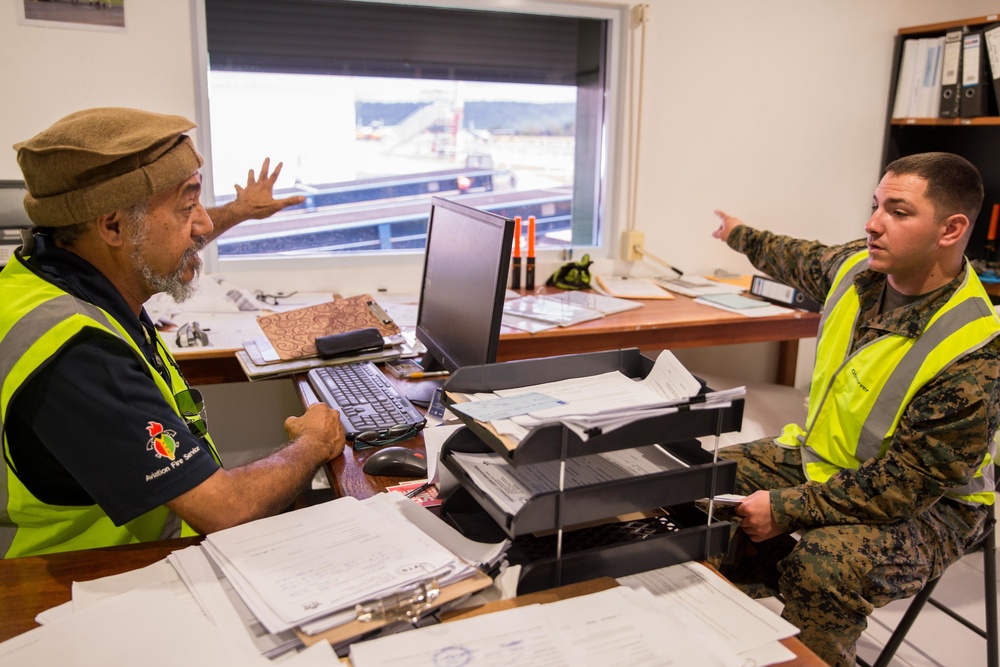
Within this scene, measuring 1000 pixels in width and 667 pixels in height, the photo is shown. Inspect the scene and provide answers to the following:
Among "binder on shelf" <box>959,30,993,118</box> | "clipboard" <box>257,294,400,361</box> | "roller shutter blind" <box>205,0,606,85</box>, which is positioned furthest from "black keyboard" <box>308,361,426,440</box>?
"binder on shelf" <box>959,30,993,118</box>

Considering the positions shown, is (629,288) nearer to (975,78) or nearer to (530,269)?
(530,269)

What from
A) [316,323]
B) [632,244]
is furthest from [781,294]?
[316,323]

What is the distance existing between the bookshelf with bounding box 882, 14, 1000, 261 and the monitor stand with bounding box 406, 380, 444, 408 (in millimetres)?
2743

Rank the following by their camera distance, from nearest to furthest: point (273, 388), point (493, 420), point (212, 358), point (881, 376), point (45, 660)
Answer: point (45, 660)
point (493, 420)
point (881, 376)
point (212, 358)
point (273, 388)

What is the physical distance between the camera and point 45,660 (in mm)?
938

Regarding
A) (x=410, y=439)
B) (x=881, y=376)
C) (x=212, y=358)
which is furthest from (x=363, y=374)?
(x=881, y=376)

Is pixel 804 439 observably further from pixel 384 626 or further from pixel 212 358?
pixel 212 358

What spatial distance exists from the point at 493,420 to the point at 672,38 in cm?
277

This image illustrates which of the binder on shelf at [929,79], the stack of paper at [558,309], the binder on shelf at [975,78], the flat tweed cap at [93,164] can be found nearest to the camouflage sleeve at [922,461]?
the stack of paper at [558,309]

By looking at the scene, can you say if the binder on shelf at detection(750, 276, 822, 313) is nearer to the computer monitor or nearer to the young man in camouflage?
the young man in camouflage

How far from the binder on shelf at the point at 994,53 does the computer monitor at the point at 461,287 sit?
255 centimetres

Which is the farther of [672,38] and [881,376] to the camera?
[672,38]

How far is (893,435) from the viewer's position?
1755mm

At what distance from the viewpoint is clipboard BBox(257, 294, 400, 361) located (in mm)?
2205
